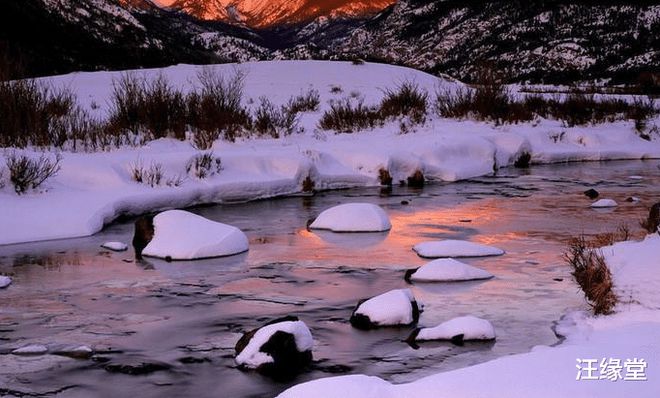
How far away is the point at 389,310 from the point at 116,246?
405 centimetres

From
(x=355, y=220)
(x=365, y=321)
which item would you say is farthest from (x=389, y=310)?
(x=355, y=220)

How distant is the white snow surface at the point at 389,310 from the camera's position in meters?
6.21

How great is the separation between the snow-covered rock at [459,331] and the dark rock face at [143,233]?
4.07m

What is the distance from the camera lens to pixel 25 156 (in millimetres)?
11461

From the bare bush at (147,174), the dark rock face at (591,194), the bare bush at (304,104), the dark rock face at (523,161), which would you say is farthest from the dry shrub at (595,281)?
the bare bush at (304,104)

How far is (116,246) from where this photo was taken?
9320 mm

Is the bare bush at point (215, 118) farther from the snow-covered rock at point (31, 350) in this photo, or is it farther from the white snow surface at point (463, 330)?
the white snow surface at point (463, 330)

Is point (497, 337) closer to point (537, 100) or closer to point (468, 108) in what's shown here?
point (468, 108)

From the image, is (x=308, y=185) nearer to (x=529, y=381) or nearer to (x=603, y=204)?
(x=603, y=204)

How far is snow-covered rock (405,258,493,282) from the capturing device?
7.57 metres

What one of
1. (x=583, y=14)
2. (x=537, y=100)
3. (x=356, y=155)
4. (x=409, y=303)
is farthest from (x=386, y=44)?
(x=409, y=303)

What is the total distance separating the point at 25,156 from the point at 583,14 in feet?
359

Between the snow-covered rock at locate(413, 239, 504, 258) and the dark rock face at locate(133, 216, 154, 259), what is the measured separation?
8.94 feet

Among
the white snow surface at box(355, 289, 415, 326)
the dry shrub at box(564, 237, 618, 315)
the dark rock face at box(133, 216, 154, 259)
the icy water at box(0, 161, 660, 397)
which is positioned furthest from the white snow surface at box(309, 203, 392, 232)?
the white snow surface at box(355, 289, 415, 326)
